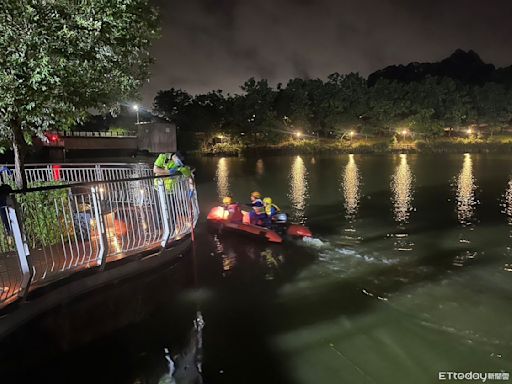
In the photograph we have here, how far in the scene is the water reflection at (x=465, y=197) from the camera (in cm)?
1379

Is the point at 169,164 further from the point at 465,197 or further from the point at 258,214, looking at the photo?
the point at 465,197

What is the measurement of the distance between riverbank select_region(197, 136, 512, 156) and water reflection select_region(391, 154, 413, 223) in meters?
29.3

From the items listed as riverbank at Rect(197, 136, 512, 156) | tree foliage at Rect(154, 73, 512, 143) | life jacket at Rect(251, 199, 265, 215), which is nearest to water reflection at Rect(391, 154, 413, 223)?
life jacket at Rect(251, 199, 265, 215)

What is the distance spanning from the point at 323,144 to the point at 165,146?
27543mm

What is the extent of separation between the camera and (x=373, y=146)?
57.9 m

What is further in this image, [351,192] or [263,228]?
[351,192]

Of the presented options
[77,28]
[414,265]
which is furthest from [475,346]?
[77,28]

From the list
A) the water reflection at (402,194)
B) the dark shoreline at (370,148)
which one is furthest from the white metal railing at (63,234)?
the dark shoreline at (370,148)

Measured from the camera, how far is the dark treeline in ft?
202

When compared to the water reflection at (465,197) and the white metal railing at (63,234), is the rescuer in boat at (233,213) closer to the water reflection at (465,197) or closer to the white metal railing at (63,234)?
the white metal railing at (63,234)

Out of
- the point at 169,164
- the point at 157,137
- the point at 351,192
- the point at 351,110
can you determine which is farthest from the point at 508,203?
the point at 351,110

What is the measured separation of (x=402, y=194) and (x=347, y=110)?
46856 millimetres

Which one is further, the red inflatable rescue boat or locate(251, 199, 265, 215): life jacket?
locate(251, 199, 265, 215): life jacket

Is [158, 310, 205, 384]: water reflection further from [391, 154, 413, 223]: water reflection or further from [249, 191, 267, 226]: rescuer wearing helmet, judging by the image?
[391, 154, 413, 223]: water reflection
